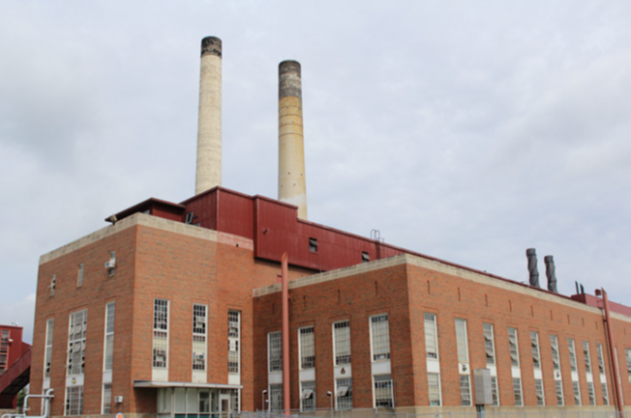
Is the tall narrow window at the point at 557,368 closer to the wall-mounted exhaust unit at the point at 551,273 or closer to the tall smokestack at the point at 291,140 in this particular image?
the tall smokestack at the point at 291,140

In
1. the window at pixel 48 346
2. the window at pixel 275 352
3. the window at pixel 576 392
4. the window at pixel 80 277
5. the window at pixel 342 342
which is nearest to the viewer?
the window at pixel 342 342

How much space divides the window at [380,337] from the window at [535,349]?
47.6 feet

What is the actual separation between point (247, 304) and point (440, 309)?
41.3ft

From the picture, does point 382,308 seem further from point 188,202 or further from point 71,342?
point 71,342

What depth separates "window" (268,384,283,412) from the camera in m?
38.8

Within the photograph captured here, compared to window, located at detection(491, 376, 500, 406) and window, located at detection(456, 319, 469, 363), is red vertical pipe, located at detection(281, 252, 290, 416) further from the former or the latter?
window, located at detection(491, 376, 500, 406)

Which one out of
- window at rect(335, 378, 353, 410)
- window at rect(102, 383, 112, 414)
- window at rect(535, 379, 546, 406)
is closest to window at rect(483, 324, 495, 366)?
window at rect(535, 379, 546, 406)

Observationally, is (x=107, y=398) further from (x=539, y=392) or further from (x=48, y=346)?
(x=539, y=392)

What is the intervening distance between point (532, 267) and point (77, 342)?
56350mm

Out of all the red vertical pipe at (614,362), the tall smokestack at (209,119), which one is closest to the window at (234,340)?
the tall smokestack at (209,119)

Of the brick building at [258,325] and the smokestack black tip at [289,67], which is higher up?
the smokestack black tip at [289,67]

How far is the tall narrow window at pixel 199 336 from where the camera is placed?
3750cm

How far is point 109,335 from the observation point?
36531 mm

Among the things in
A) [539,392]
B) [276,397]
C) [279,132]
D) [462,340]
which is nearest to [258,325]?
[276,397]
